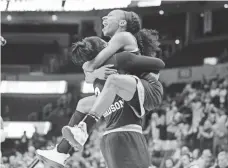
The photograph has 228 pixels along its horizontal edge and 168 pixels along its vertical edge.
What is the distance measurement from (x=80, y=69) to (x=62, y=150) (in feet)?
54.3

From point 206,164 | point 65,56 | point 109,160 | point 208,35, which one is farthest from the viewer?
point 65,56

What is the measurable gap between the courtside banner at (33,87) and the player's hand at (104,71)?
56.1ft

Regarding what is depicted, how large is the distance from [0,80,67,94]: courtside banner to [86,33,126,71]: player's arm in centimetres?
1710

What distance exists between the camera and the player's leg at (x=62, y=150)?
13.4ft

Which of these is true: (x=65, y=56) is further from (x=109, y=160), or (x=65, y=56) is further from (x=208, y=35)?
(x=109, y=160)

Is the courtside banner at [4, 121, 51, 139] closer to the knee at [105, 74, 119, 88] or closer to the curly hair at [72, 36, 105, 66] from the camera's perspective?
the curly hair at [72, 36, 105, 66]

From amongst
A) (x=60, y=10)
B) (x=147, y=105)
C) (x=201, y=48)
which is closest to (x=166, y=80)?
(x=201, y=48)

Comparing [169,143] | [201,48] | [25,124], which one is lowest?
[25,124]

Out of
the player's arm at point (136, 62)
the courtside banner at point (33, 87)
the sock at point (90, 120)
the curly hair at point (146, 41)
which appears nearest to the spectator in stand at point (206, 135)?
Result: the curly hair at point (146, 41)

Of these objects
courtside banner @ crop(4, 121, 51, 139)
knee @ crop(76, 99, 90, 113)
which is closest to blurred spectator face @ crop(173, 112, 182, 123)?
courtside banner @ crop(4, 121, 51, 139)

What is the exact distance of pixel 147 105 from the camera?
4289mm

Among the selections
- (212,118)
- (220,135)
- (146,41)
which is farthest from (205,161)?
(146,41)

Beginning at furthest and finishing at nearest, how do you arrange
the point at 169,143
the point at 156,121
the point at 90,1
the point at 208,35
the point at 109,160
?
the point at 208,35 → the point at 90,1 → the point at 156,121 → the point at 169,143 → the point at 109,160

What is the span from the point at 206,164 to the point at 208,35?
36.6 feet
